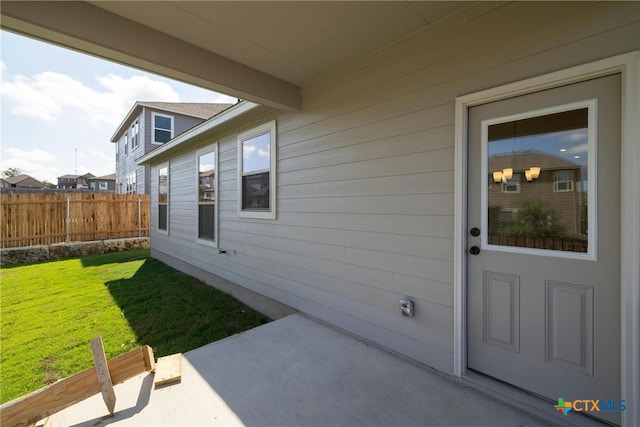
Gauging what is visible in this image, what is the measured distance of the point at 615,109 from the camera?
59.4 inches

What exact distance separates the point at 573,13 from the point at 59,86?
1474 centimetres

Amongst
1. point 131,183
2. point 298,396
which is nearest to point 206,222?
point 298,396

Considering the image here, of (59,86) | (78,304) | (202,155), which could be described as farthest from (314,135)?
(59,86)

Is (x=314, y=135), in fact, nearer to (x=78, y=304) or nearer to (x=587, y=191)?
(x=587, y=191)

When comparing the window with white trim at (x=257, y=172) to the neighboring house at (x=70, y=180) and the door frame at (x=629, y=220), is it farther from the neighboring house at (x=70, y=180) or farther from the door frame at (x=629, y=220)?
the neighboring house at (x=70, y=180)

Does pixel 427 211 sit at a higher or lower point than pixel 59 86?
lower

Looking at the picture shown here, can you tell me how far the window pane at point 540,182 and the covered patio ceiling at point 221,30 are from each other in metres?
1.02

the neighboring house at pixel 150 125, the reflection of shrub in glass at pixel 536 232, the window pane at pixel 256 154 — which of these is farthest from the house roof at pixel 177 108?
the reflection of shrub in glass at pixel 536 232

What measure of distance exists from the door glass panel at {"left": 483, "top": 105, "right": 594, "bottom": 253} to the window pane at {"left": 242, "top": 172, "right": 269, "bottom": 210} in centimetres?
286

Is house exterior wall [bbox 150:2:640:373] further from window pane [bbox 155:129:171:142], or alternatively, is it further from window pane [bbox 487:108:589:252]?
window pane [bbox 155:129:171:142]

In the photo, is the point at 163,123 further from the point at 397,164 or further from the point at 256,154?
the point at 397,164

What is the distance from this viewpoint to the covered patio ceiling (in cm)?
190

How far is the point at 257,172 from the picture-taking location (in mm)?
4133

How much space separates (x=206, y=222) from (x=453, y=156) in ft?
15.8
